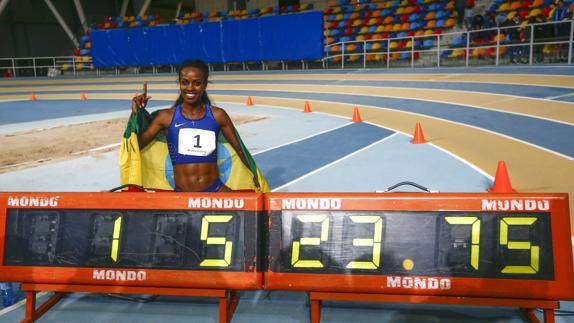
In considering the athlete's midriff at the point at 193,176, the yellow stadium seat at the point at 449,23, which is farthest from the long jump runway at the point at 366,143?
the yellow stadium seat at the point at 449,23

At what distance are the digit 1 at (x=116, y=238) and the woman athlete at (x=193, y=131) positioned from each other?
3.46ft

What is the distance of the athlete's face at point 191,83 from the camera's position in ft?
Result: 12.9

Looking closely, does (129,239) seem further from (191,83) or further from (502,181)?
(502,181)

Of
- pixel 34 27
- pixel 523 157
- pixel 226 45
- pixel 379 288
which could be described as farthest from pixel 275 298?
pixel 34 27

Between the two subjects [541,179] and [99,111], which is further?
[99,111]

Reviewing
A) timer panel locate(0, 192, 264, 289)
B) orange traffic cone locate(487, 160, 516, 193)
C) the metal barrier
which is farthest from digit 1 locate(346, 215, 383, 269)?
the metal barrier

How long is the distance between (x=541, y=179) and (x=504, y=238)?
171 inches

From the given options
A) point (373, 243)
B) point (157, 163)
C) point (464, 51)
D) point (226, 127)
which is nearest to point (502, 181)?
point (373, 243)

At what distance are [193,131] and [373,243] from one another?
191 cm

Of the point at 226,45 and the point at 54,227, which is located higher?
the point at 226,45

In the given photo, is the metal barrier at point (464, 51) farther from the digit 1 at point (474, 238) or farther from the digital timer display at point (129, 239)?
the digital timer display at point (129, 239)

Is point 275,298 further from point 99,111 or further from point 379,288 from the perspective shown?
point 99,111

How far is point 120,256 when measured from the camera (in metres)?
3.11

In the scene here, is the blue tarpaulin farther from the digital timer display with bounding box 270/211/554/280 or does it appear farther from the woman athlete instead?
the digital timer display with bounding box 270/211/554/280
